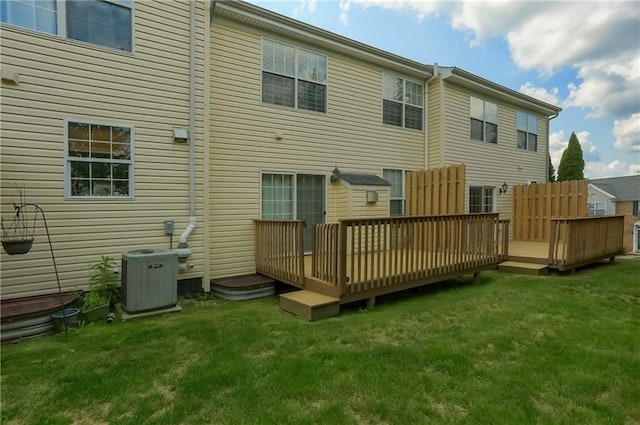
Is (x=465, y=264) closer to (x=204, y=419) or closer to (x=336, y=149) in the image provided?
(x=336, y=149)

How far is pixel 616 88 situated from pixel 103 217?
1843 cm

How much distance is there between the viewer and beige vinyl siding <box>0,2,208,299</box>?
15.3 ft

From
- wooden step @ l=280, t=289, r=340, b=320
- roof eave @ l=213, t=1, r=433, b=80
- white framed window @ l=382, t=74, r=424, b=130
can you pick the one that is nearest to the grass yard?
wooden step @ l=280, t=289, r=340, b=320

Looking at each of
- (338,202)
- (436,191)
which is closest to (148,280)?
(338,202)

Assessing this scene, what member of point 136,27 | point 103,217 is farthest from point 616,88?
point 103,217

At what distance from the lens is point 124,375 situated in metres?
3.11

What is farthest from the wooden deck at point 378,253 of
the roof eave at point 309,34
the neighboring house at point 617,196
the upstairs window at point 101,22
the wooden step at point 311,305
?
the neighboring house at point 617,196

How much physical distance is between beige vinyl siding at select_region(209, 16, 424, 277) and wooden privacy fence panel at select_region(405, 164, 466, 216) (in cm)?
177

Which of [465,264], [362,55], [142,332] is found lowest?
[142,332]

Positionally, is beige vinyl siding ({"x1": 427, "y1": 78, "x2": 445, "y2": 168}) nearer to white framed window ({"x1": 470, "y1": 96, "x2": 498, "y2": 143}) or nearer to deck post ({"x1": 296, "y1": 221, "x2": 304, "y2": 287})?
white framed window ({"x1": 470, "y1": 96, "x2": 498, "y2": 143})

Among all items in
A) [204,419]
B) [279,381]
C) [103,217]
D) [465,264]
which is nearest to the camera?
[204,419]

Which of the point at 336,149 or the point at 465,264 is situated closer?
the point at 465,264

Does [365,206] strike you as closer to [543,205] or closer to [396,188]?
[396,188]

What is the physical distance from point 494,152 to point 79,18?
11.7 metres
